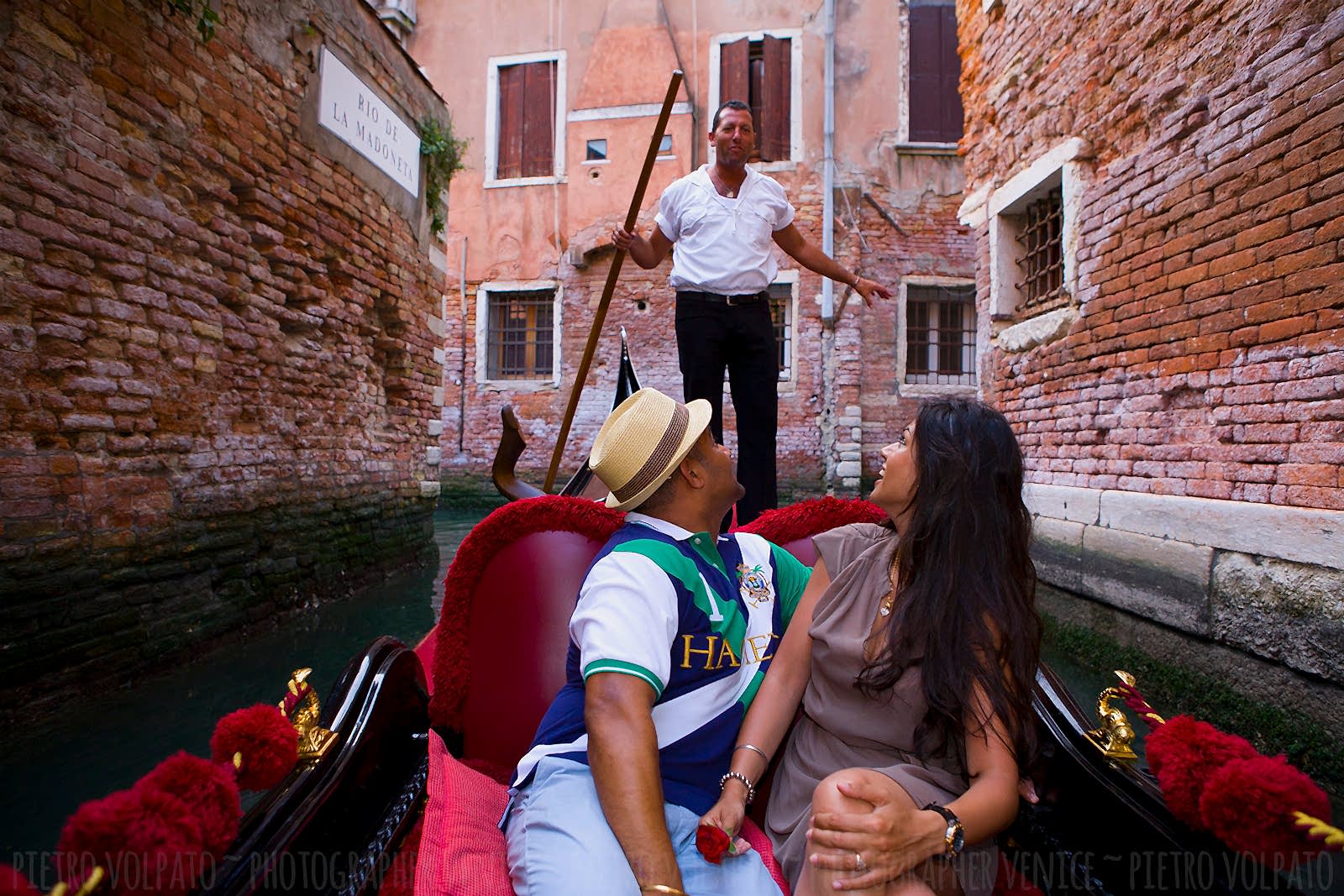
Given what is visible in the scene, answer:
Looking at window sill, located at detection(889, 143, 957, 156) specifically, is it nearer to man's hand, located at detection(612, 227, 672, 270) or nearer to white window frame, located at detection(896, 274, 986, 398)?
white window frame, located at detection(896, 274, 986, 398)

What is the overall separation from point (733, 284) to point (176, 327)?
204 cm

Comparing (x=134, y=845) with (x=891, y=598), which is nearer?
(x=134, y=845)

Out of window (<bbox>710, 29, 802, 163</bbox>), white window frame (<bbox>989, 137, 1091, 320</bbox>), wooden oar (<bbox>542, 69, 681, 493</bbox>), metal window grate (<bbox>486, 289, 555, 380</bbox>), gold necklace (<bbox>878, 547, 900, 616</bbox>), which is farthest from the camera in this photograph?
metal window grate (<bbox>486, 289, 555, 380</bbox>)

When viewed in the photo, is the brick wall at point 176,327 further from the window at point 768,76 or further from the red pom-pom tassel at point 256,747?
the window at point 768,76

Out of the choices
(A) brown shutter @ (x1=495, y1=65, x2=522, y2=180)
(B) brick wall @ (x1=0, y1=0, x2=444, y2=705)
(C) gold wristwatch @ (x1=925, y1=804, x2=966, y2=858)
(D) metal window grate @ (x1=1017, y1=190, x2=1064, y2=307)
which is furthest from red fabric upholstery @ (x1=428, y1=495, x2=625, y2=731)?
(A) brown shutter @ (x1=495, y1=65, x2=522, y2=180)

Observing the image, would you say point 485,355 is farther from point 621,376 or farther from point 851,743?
point 851,743

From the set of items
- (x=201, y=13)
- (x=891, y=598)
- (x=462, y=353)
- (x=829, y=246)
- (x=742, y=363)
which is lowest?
(x=891, y=598)

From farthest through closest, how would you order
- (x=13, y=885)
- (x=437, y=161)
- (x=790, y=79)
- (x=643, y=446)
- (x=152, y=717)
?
(x=790, y=79) < (x=437, y=161) < (x=152, y=717) < (x=643, y=446) < (x=13, y=885)

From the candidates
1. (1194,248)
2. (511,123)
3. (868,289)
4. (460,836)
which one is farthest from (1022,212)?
(511,123)

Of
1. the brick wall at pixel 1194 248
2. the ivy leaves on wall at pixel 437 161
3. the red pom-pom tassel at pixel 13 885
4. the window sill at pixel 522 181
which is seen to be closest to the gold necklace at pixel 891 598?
the red pom-pom tassel at pixel 13 885

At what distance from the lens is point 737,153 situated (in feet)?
7.10

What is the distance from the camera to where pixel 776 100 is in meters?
8.05

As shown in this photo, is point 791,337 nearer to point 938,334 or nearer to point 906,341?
point 906,341

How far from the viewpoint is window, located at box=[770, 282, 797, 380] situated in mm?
7926
